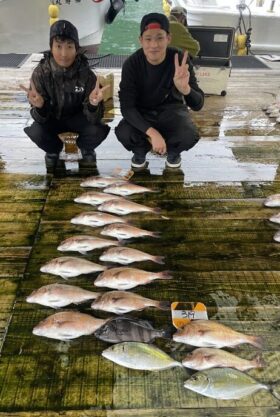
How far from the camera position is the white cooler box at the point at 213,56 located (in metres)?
5.15

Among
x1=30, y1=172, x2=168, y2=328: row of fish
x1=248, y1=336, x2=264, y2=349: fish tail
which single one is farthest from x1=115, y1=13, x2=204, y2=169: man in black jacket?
x1=248, y1=336, x2=264, y2=349: fish tail

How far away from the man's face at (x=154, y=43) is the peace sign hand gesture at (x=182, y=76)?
159 millimetres

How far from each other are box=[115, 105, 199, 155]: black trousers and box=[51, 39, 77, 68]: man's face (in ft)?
2.28

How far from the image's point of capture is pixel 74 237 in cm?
239

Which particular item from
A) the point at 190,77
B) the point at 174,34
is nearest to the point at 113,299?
the point at 190,77

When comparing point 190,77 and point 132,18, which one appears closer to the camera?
point 190,77

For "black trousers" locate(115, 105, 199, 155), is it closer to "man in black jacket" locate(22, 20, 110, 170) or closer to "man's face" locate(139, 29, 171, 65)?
"man in black jacket" locate(22, 20, 110, 170)

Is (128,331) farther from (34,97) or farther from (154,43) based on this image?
(154,43)

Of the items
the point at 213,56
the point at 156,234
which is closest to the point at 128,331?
the point at 156,234

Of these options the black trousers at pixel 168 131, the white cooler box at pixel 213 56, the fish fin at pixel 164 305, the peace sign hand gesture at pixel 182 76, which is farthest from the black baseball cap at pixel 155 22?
the white cooler box at pixel 213 56

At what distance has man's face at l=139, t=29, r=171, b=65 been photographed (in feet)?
9.53

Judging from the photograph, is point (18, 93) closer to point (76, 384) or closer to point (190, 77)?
point (190, 77)

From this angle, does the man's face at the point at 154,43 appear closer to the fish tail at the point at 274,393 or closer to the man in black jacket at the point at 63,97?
the man in black jacket at the point at 63,97

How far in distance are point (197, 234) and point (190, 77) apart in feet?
4.78
